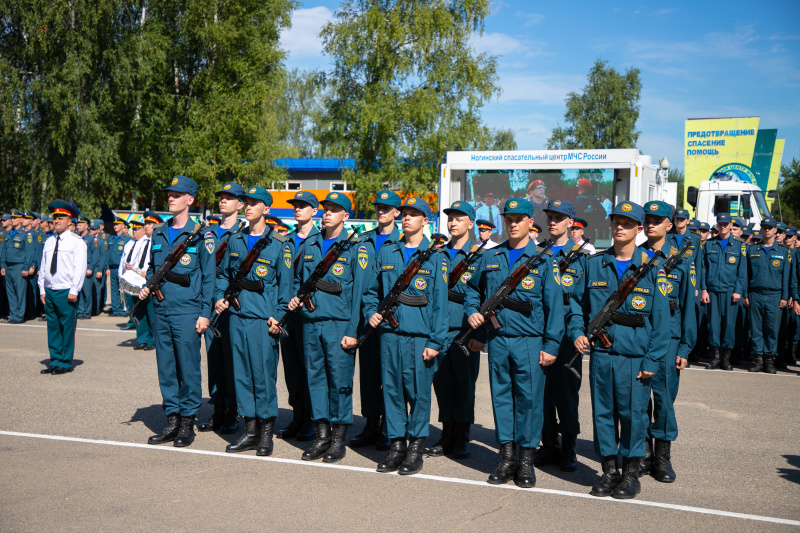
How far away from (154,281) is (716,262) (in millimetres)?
8602

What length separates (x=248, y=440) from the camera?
6.15 meters

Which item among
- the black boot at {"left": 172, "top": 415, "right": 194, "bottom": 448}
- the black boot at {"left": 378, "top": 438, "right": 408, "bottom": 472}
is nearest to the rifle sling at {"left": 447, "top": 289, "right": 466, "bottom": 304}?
the black boot at {"left": 378, "top": 438, "right": 408, "bottom": 472}

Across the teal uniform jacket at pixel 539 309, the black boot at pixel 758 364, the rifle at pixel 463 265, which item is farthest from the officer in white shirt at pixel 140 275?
the black boot at pixel 758 364

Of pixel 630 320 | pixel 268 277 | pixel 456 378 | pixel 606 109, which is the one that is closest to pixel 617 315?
pixel 630 320

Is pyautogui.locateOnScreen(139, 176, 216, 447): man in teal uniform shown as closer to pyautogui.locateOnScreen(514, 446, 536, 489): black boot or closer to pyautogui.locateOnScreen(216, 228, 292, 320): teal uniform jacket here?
pyautogui.locateOnScreen(216, 228, 292, 320): teal uniform jacket

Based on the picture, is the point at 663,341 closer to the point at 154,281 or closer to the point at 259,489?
the point at 259,489

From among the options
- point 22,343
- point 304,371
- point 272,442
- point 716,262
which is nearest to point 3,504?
point 272,442

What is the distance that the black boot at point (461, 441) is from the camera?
6.21m

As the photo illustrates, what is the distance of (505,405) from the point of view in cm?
552

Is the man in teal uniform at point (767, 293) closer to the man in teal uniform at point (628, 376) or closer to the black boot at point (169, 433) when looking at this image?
the man in teal uniform at point (628, 376)

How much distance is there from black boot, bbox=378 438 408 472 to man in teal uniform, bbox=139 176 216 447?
1.86 metres

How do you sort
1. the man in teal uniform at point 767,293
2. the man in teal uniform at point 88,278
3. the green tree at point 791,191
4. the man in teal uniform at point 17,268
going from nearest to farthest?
the man in teal uniform at point 767,293 < the man in teal uniform at point 17,268 < the man in teal uniform at point 88,278 < the green tree at point 791,191

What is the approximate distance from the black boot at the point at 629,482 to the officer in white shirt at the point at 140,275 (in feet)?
26.0

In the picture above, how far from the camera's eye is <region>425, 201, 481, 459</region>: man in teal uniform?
6.23 metres
